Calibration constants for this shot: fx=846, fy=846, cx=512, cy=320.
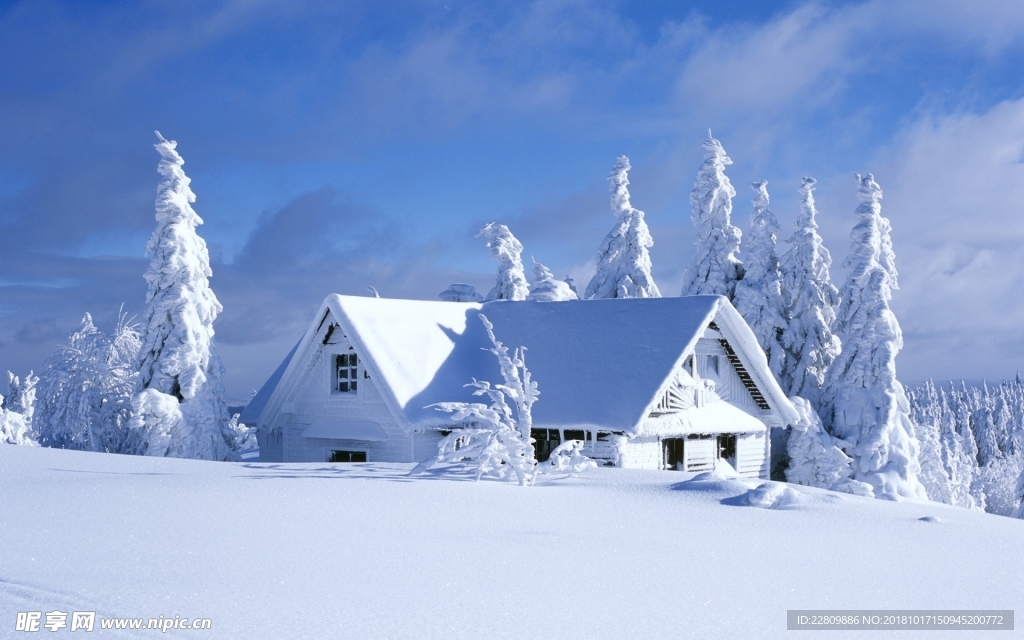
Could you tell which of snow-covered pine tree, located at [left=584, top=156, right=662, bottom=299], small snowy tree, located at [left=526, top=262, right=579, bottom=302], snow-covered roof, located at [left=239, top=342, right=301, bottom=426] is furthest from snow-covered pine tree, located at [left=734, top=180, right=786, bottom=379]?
snow-covered roof, located at [left=239, top=342, right=301, bottom=426]

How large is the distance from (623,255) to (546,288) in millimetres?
7494

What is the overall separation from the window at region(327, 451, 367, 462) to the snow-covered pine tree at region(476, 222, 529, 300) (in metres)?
16.6

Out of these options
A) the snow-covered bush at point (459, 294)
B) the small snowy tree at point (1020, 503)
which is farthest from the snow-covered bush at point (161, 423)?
the small snowy tree at point (1020, 503)

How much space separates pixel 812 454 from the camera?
31078 mm

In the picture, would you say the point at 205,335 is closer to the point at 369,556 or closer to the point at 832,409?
the point at 369,556

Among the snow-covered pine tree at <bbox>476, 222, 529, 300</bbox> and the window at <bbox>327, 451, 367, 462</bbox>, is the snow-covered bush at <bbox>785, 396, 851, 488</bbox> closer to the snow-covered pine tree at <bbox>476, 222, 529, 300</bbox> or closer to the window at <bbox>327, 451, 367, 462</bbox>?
the snow-covered pine tree at <bbox>476, 222, 529, 300</bbox>

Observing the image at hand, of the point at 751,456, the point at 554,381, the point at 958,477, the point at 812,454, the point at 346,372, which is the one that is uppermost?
the point at 346,372

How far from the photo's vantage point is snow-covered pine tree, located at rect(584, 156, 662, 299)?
128ft

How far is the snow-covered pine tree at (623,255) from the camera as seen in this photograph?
38.9m

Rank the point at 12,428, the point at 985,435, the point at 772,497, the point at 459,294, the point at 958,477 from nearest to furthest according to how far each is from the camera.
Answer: the point at 772,497 < the point at 12,428 < the point at 459,294 < the point at 958,477 < the point at 985,435

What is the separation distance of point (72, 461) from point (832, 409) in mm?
26239

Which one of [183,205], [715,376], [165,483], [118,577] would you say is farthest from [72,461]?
[715,376]

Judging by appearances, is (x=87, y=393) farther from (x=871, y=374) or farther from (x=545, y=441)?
(x=871, y=374)

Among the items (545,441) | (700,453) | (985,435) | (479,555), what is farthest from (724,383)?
(985,435)
